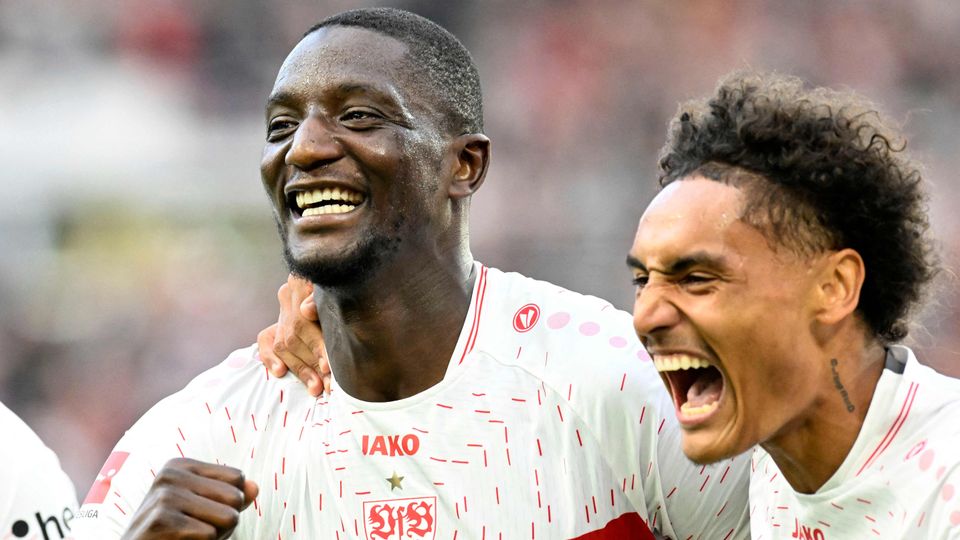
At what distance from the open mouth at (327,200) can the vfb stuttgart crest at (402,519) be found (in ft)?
2.41

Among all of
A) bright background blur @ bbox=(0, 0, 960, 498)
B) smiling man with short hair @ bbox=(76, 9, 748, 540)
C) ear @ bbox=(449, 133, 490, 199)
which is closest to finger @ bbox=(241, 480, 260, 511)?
smiling man with short hair @ bbox=(76, 9, 748, 540)

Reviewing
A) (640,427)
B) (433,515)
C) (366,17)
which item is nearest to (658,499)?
(640,427)

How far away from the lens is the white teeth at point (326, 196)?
3.78 metres

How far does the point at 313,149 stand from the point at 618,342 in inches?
35.5

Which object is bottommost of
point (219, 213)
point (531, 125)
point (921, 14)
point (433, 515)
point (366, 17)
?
point (433, 515)

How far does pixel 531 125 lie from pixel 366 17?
19.1 feet

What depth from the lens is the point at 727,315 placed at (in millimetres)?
3182

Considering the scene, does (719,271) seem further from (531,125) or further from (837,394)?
(531,125)

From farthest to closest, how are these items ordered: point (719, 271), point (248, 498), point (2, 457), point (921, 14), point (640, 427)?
point (921, 14) → point (2, 457) → point (640, 427) → point (248, 498) → point (719, 271)

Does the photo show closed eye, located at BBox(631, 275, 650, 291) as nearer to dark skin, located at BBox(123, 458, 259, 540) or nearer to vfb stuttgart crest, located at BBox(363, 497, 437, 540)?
vfb stuttgart crest, located at BBox(363, 497, 437, 540)

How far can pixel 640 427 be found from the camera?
367 centimetres

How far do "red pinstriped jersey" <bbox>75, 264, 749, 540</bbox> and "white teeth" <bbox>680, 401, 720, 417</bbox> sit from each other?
31 cm

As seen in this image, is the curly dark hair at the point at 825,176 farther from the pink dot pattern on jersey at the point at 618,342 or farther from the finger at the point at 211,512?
the finger at the point at 211,512

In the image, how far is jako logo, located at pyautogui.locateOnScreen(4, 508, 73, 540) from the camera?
12.9ft
